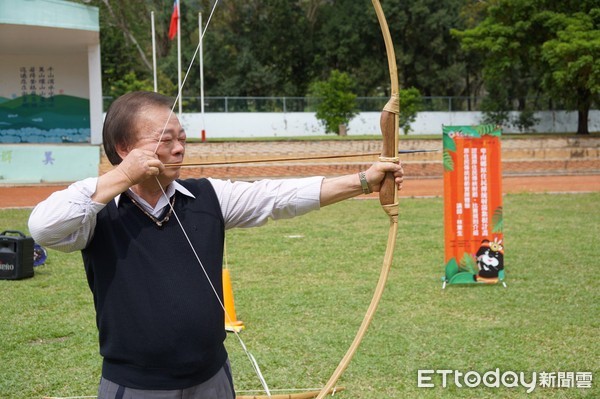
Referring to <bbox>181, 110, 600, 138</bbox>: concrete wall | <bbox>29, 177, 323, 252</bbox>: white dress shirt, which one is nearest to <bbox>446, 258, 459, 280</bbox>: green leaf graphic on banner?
<bbox>29, 177, 323, 252</bbox>: white dress shirt

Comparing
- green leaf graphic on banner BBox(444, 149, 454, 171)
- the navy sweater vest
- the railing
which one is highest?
the railing

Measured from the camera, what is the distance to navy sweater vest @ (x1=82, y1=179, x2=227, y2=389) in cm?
184

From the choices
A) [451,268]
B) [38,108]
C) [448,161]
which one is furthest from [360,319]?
[38,108]

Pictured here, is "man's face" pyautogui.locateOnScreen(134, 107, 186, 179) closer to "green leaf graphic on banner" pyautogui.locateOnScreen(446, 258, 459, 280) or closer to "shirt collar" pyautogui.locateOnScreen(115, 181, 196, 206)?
"shirt collar" pyautogui.locateOnScreen(115, 181, 196, 206)

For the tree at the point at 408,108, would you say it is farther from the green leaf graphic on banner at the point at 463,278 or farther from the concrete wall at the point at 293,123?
the green leaf graphic on banner at the point at 463,278

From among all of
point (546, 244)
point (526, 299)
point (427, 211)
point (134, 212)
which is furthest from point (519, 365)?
point (427, 211)

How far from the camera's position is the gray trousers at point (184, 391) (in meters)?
1.84

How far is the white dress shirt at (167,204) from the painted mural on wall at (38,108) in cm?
1829

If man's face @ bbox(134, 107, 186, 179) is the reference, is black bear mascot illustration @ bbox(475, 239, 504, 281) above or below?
below

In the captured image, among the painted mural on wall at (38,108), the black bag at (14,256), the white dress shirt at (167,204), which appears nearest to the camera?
the white dress shirt at (167,204)

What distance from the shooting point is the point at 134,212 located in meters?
1.89

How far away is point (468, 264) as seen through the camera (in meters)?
5.85

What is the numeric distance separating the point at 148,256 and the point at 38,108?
18539 mm

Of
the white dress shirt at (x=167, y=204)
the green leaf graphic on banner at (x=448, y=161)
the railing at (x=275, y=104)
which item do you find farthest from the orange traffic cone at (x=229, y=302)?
the railing at (x=275, y=104)
